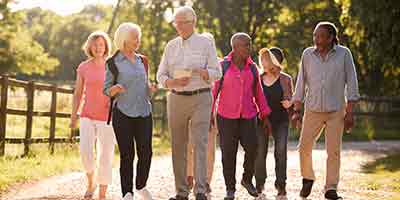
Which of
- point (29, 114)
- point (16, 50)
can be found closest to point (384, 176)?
point (29, 114)

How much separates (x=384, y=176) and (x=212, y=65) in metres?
5.73

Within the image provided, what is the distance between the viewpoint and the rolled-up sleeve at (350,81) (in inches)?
340

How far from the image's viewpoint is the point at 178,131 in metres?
8.27

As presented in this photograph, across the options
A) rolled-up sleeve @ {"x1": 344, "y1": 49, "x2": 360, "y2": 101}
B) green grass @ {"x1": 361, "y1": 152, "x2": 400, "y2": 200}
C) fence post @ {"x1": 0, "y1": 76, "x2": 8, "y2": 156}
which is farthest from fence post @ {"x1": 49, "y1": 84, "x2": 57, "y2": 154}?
rolled-up sleeve @ {"x1": 344, "y1": 49, "x2": 360, "y2": 101}

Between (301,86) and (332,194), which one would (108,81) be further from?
(332,194)

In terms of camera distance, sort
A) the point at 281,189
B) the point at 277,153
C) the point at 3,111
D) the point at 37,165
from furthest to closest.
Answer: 1. the point at 3,111
2. the point at 37,165
3. the point at 277,153
4. the point at 281,189

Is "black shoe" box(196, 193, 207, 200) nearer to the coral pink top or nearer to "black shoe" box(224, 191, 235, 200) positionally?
"black shoe" box(224, 191, 235, 200)

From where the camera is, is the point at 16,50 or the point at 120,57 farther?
the point at 16,50

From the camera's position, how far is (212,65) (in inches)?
319

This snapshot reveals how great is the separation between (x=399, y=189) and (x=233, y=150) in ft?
9.37

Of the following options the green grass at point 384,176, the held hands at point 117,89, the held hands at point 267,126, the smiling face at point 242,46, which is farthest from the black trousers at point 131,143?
the green grass at point 384,176

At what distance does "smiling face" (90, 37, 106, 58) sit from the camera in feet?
28.3

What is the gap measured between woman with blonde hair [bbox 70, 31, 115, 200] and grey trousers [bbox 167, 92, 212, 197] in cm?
67

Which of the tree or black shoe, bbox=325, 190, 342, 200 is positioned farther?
the tree
